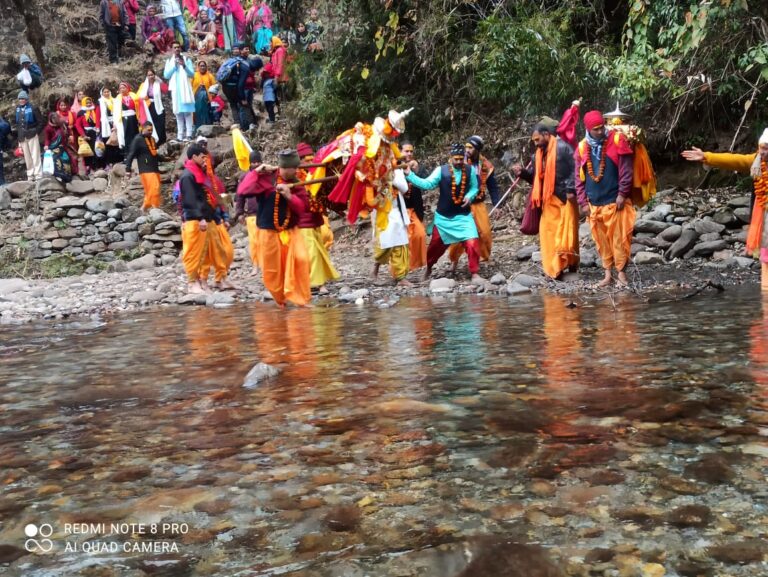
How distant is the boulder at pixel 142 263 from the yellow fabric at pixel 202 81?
15.9 feet

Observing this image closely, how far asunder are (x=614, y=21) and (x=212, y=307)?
317 inches

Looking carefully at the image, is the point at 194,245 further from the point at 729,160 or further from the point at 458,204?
the point at 729,160

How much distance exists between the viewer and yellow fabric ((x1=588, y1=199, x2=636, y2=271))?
879 cm

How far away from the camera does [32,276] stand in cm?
1438

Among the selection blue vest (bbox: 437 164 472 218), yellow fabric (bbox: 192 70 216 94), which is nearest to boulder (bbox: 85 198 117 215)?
yellow fabric (bbox: 192 70 216 94)

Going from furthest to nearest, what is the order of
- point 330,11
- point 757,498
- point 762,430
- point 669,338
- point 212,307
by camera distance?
point 330,11
point 212,307
point 669,338
point 762,430
point 757,498

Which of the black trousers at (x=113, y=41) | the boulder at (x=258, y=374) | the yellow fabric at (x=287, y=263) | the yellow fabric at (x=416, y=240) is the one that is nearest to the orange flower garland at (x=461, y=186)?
the yellow fabric at (x=416, y=240)

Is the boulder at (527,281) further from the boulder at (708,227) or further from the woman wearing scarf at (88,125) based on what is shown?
the woman wearing scarf at (88,125)

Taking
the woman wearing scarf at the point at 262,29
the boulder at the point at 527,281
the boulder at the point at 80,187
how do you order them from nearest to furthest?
the boulder at the point at 527,281 → the boulder at the point at 80,187 → the woman wearing scarf at the point at 262,29

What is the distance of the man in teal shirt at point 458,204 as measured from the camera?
991 cm

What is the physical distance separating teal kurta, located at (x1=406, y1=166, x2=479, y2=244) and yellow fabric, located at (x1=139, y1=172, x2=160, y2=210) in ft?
25.1

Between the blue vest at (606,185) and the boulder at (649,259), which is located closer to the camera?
the blue vest at (606,185)

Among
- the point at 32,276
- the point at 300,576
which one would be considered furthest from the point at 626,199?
the point at 32,276

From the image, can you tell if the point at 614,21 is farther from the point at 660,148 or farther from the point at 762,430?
the point at 762,430
